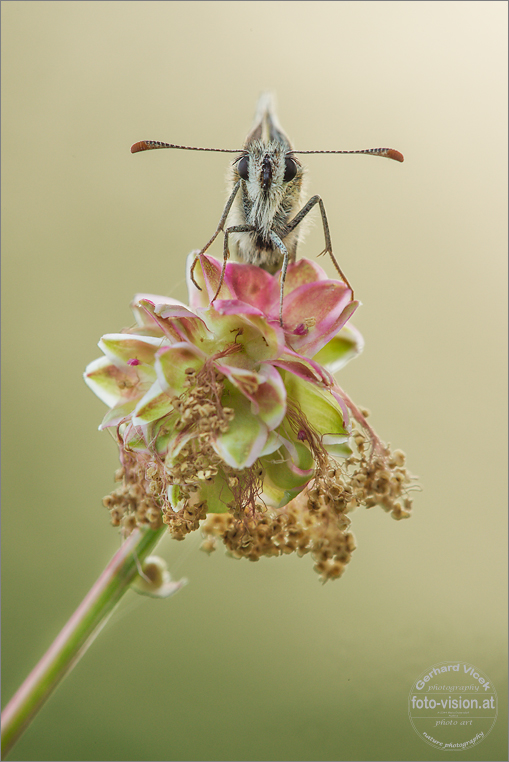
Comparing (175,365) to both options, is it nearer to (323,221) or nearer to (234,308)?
(234,308)

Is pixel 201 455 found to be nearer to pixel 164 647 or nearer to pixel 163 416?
pixel 163 416

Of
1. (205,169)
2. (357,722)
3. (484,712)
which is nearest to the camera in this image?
(484,712)

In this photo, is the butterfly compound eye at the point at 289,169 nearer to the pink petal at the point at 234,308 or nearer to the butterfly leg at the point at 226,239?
the butterfly leg at the point at 226,239

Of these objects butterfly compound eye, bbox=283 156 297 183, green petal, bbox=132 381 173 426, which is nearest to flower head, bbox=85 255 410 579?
green petal, bbox=132 381 173 426

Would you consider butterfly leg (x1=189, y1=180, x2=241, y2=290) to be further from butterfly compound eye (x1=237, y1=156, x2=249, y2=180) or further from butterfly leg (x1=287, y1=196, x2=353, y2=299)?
butterfly leg (x1=287, y1=196, x2=353, y2=299)

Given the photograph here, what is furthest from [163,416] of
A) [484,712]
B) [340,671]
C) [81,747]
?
[81,747]
